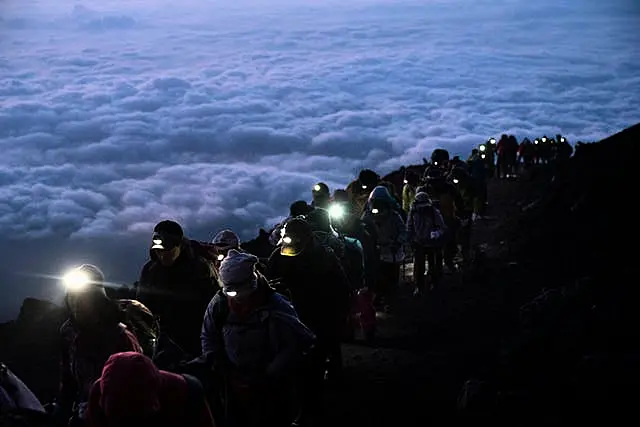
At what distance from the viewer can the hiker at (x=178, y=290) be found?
19.1 feet

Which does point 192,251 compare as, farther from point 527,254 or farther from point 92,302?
point 527,254

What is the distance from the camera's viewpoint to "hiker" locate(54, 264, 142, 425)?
4.32 m

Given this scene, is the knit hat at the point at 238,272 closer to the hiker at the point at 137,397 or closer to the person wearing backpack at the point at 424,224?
the hiker at the point at 137,397

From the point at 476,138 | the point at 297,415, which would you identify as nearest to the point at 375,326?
the point at 297,415

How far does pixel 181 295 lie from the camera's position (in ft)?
19.1

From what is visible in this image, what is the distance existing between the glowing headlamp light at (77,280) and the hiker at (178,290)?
4.74ft

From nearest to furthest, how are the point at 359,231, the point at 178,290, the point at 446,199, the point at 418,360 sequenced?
the point at 178,290
the point at 359,231
the point at 418,360
the point at 446,199

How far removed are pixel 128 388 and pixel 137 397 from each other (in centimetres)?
5

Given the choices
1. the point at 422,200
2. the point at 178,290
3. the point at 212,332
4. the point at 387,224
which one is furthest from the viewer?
the point at 422,200

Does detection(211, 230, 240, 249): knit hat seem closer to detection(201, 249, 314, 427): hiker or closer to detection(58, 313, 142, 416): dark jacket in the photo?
detection(201, 249, 314, 427): hiker

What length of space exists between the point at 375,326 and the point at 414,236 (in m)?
1.66

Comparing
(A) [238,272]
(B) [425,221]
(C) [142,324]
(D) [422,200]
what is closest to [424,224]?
(B) [425,221]

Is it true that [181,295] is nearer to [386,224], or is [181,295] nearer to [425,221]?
[386,224]

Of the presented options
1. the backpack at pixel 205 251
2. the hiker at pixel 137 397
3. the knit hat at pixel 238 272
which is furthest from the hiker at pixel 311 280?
the hiker at pixel 137 397
